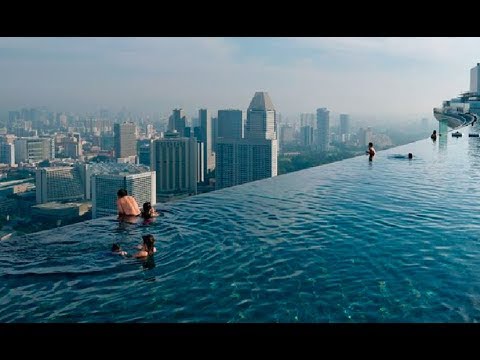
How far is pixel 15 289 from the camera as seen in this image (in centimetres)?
609

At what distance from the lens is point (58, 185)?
60.2 m

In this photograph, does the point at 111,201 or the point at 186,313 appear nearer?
the point at 186,313

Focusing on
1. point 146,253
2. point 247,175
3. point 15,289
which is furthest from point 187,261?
point 247,175

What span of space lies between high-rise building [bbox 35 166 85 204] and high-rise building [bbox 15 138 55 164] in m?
29.9

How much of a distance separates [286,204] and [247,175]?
60591 millimetres

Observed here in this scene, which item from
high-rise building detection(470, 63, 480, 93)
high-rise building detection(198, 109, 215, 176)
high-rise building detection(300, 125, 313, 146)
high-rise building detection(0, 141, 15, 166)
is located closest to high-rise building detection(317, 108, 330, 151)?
high-rise building detection(300, 125, 313, 146)

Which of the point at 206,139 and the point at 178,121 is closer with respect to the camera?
the point at 206,139

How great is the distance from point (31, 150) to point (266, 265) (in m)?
90.9

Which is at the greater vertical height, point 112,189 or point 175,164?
point 175,164

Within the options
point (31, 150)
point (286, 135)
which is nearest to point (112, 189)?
point (31, 150)

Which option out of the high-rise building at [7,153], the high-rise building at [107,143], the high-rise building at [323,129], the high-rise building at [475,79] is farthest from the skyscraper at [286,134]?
the high-rise building at [7,153]

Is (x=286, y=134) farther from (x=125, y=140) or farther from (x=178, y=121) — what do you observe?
(x=125, y=140)

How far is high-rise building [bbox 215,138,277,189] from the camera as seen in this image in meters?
72.6
